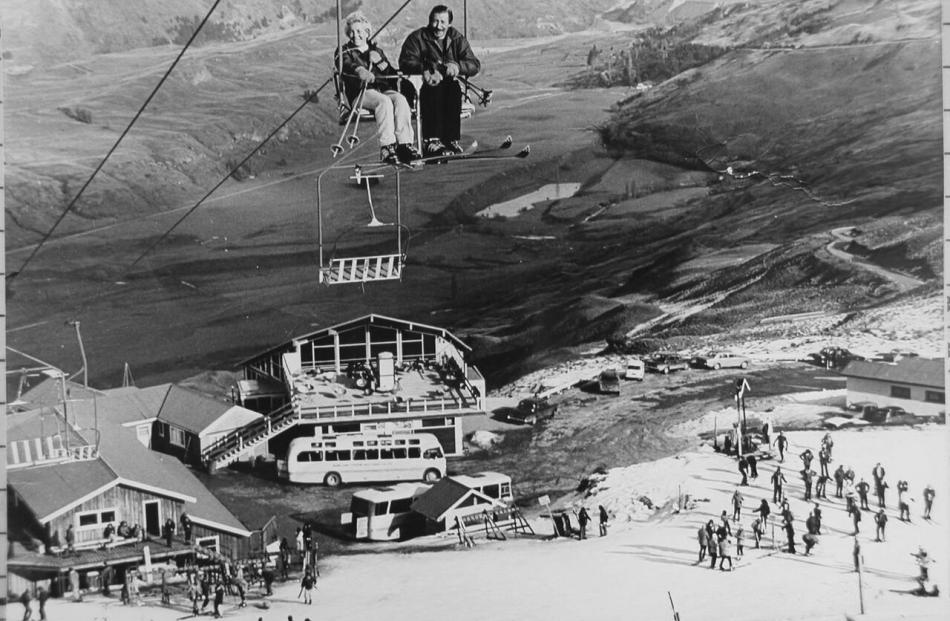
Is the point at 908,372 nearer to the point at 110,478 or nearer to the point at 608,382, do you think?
the point at 608,382

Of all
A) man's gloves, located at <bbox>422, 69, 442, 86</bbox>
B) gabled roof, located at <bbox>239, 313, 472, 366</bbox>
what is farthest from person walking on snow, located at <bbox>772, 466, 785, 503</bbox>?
man's gloves, located at <bbox>422, 69, 442, 86</bbox>

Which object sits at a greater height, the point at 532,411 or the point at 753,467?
the point at 532,411

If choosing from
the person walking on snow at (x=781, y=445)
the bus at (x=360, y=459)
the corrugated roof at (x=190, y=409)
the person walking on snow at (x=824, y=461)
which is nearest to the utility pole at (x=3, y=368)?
the corrugated roof at (x=190, y=409)

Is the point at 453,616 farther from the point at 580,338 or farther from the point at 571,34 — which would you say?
the point at 571,34

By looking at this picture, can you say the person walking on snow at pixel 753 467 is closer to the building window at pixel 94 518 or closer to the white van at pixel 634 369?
the white van at pixel 634 369

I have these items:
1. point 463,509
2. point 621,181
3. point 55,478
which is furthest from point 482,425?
point 55,478

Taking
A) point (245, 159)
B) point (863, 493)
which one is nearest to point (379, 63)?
point (245, 159)
